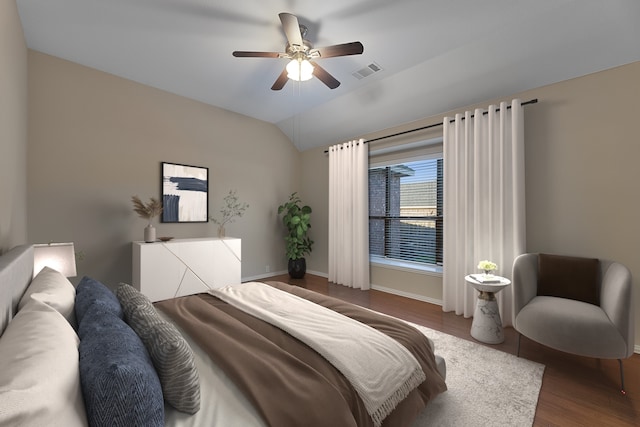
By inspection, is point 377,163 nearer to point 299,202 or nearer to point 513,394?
point 299,202

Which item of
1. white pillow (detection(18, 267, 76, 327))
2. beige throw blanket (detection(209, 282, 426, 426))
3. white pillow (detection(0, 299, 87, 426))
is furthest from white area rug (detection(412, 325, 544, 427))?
white pillow (detection(18, 267, 76, 327))

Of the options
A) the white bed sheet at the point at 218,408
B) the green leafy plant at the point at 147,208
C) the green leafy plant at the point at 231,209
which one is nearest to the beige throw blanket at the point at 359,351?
the white bed sheet at the point at 218,408

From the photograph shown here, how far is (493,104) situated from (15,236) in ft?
16.5

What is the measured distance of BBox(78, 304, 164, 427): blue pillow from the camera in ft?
2.31

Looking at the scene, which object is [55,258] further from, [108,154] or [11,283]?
[108,154]

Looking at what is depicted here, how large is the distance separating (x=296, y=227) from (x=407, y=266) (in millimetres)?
2131

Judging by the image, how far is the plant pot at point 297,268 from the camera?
200 inches

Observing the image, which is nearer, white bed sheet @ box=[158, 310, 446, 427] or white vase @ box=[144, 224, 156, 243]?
Answer: white bed sheet @ box=[158, 310, 446, 427]

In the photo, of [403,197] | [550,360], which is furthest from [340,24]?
[550,360]

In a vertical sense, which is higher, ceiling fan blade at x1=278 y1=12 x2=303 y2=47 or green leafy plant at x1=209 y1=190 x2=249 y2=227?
ceiling fan blade at x1=278 y1=12 x2=303 y2=47

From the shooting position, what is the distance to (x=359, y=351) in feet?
4.42

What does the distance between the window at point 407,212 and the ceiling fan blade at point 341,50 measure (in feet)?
7.38

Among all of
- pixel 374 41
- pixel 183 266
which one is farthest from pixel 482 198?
pixel 183 266

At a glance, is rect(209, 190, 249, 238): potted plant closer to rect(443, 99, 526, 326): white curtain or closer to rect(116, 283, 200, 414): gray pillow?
rect(443, 99, 526, 326): white curtain
